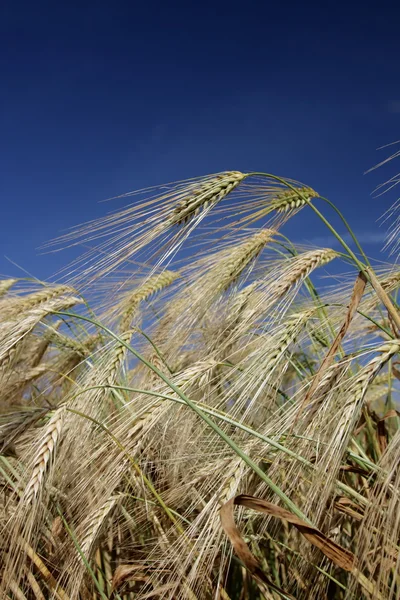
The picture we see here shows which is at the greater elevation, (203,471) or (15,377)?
(15,377)

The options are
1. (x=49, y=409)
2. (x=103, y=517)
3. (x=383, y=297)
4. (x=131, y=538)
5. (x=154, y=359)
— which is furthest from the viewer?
(x=154, y=359)

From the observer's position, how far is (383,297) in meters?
1.49

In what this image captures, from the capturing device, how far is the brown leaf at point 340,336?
142 cm

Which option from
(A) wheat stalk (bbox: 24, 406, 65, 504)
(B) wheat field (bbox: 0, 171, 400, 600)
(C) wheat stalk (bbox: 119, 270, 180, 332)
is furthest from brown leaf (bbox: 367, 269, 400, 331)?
(C) wheat stalk (bbox: 119, 270, 180, 332)

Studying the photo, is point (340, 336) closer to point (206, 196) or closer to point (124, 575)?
point (206, 196)

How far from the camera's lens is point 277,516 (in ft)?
4.02

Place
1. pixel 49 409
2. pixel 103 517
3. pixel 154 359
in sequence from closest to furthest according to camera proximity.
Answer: pixel 103 517, pixel 49 409, pixel 154 359

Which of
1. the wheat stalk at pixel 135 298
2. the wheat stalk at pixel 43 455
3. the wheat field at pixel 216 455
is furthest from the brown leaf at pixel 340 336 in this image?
the wheat stalk at pixel 135 298

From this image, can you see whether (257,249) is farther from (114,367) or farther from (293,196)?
(114,367)

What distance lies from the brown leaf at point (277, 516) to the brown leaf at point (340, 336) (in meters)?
0.26

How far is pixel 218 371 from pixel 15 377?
3.67ft

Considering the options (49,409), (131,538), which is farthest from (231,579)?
(49,409)

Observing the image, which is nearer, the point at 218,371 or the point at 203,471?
the point at 203,471

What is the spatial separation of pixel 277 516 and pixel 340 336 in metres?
0.50
